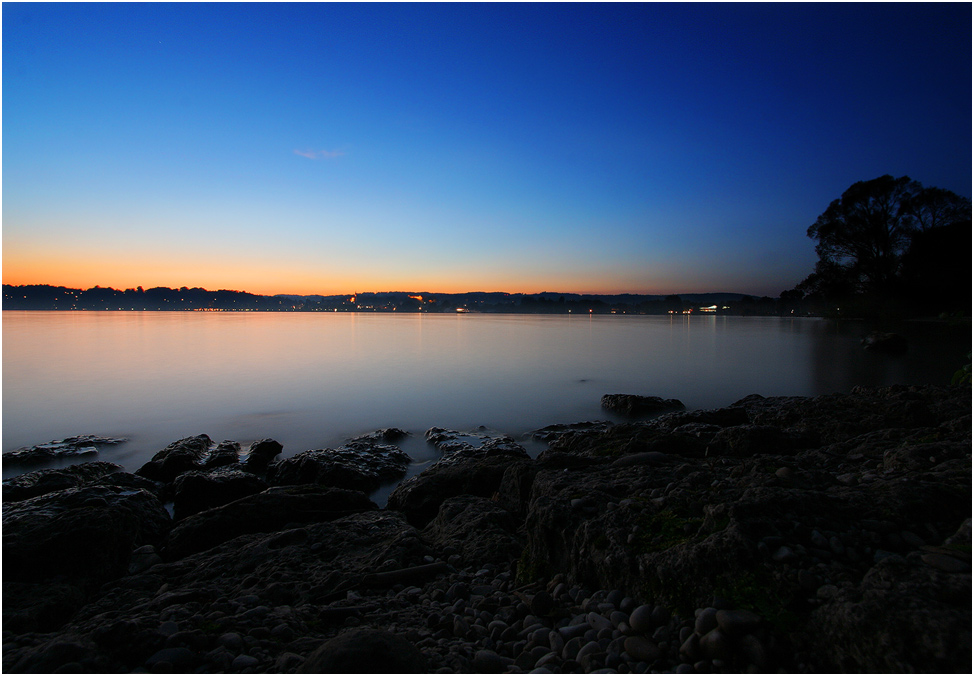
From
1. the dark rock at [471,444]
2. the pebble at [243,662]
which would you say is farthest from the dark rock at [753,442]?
the pebble at [243,662]

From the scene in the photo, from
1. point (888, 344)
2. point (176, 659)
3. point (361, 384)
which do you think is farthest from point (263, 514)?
point (888, 344)

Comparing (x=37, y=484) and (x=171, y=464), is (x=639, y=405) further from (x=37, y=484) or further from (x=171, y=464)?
(x=37, y=484)

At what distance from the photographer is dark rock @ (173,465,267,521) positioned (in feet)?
23.0

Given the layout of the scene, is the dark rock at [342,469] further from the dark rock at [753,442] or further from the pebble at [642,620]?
the pebble at [642,620]

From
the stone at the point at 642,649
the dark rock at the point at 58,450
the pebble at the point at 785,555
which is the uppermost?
the pebble at the point at 785,555

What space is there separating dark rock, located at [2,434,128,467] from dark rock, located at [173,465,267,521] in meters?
5.06

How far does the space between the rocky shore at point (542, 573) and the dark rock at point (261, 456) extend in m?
3.22

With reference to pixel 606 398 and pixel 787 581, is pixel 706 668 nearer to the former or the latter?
pixel 787 581

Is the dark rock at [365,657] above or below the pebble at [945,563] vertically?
below

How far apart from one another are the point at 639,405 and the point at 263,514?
434 inches

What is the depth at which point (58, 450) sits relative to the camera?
1041 centimetres

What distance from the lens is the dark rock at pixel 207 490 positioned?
7012mm

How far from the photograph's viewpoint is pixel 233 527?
5586mm

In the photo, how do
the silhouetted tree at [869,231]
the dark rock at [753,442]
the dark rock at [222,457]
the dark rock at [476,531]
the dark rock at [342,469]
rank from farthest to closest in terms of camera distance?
the silhouetted tree at [869,231] < the dark rock at [222,457] < the dark rock at [342,469] < the dark rock at [753,442] < the dark rock at [476,531]
